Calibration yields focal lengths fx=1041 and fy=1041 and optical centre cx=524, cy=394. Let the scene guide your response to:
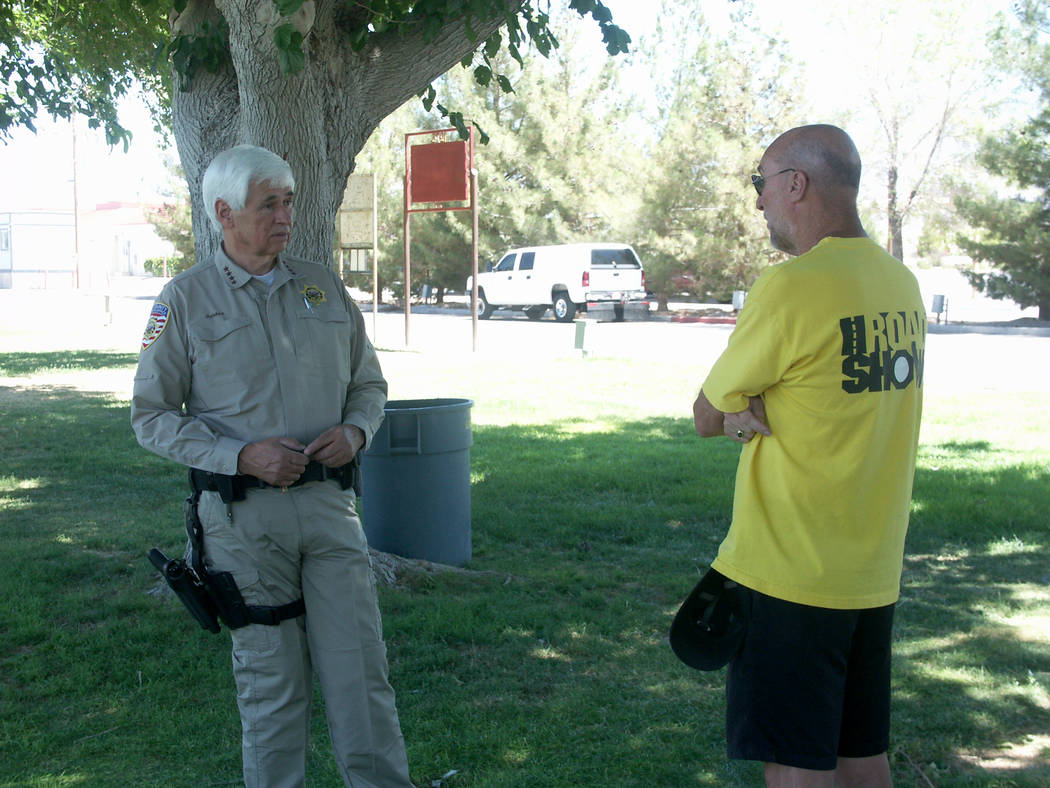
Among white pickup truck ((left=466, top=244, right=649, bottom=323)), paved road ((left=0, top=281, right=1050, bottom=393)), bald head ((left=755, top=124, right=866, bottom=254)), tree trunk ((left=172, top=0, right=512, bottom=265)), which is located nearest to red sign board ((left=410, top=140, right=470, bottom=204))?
paved road ((left=0, top=281, right=1050, bottom=393))

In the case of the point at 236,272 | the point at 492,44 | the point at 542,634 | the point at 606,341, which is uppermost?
the point at 492,44

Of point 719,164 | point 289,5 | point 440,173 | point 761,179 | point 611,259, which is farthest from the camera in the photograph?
point 719,164

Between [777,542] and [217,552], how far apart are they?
59.5 inches

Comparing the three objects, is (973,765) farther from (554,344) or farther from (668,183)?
(668,183)

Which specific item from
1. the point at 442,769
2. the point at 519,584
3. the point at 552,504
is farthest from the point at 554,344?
the point at 442,769

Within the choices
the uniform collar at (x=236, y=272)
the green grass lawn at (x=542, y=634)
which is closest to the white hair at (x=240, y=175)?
the uniform collar at (x=236, y=272)

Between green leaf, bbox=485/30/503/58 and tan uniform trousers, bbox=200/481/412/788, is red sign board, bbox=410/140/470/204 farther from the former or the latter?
tan uniform trousers, bbox=200/481/412/788

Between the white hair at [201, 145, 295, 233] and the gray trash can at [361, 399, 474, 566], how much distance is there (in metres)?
2.66

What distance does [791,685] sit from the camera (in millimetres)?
2355

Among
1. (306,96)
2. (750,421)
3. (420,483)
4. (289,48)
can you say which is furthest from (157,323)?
(420,483)

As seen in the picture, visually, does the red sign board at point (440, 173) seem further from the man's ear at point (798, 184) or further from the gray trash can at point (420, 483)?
the man's ear at point (798, 184)

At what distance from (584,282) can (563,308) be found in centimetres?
121

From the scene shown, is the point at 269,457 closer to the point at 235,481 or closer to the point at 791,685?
the point at 235,481

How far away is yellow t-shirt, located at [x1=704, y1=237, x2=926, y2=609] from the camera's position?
232 centimetres
